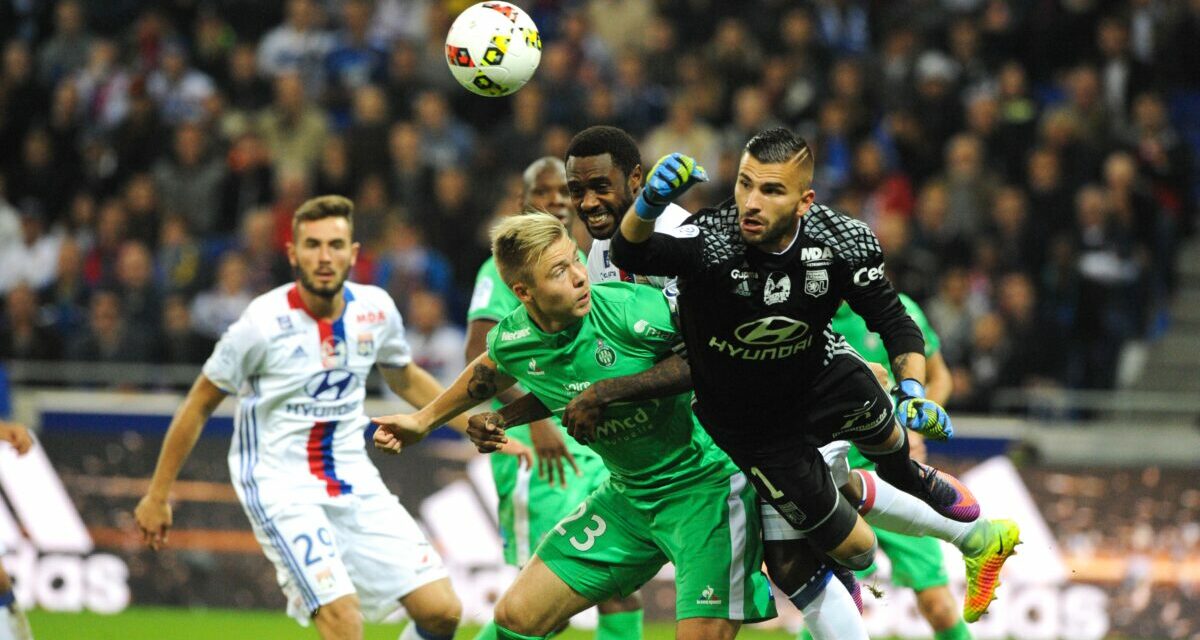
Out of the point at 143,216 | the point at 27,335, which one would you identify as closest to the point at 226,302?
the point at 27,335

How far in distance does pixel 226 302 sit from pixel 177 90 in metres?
3.44

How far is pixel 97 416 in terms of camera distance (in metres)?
12.6

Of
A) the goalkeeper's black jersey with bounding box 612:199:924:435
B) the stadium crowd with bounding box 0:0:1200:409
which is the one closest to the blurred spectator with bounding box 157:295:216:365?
the stadium crowd with bounding box 0:0:1200:409

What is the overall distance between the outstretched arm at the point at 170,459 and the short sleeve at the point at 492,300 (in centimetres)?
134

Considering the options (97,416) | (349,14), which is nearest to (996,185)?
(349,14)

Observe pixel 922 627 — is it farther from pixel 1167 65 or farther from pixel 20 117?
pixel 20 117

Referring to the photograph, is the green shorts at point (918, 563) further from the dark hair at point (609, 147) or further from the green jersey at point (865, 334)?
the dark hair at point (609, 147)

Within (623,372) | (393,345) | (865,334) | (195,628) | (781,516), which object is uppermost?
(623,372)

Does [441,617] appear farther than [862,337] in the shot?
No

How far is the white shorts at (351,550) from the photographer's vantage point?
754 centimetres

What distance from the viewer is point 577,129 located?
15.5 m

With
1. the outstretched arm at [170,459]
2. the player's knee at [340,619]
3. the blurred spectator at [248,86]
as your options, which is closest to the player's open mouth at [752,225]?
the player's knee at [340,619]

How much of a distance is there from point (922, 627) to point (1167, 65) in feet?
22.1

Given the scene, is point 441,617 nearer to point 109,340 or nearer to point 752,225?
point 752,225
